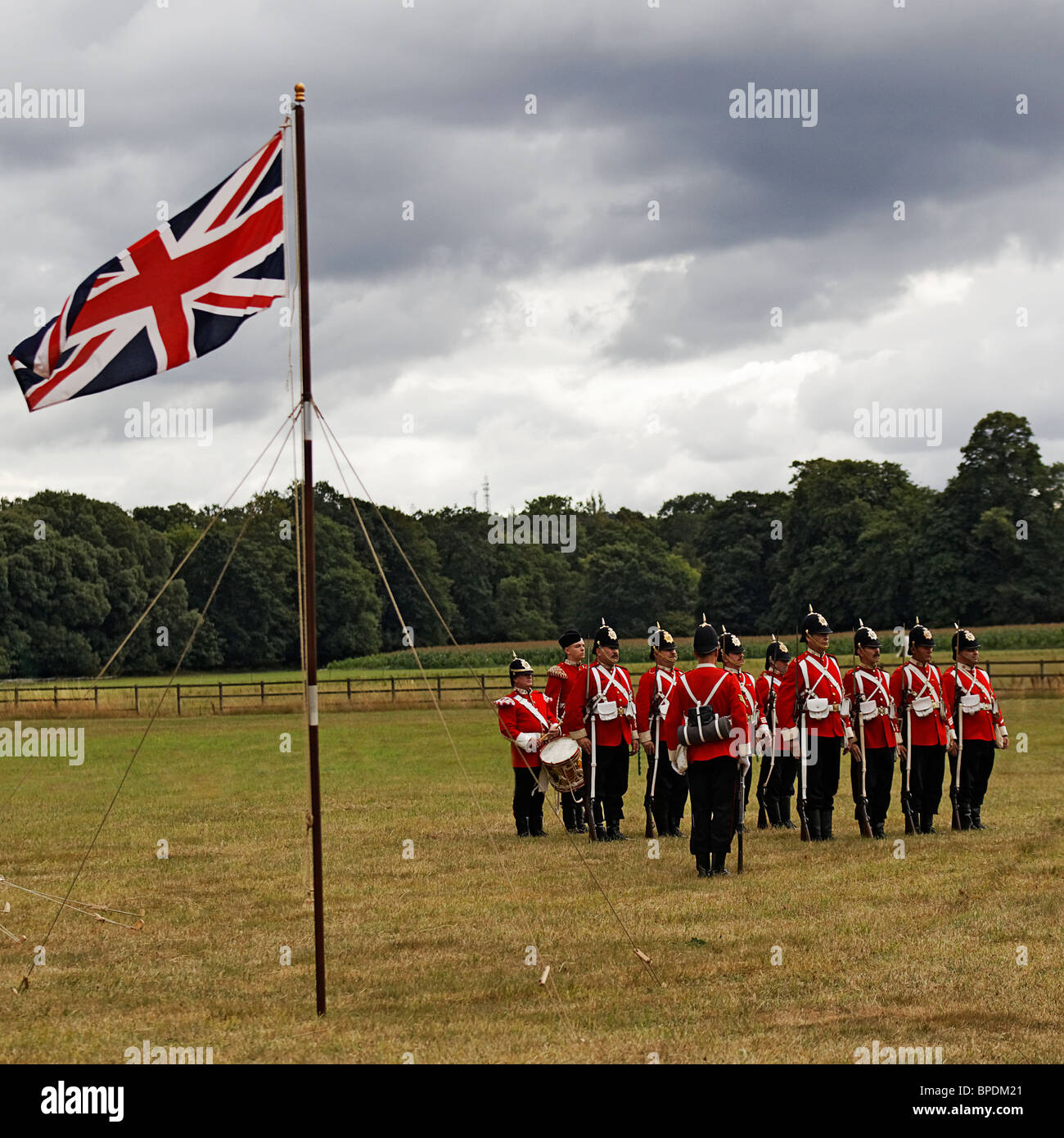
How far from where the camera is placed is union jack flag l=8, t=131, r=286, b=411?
8008 mm

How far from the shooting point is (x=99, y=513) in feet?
294

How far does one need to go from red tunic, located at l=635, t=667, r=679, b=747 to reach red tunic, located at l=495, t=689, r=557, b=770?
3.27 ft

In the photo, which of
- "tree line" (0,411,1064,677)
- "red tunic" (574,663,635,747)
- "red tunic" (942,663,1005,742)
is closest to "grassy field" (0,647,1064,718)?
"tree line" (0,411,1064,677)

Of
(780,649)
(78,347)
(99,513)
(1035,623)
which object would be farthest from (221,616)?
(78,347)

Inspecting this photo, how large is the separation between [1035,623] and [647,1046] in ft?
224

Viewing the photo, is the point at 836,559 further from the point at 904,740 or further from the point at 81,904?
the point at 81,904

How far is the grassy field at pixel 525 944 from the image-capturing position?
7.22 m

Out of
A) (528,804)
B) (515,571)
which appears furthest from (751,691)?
(515,571)

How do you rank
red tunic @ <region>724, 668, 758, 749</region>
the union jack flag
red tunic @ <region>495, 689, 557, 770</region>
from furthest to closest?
red tunic @ <region>495, 689, 557, 770</region>
red tunic @ <region>724, 668, 758, 749</region>
the union jack flag

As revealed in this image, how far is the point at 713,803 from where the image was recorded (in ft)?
39.4

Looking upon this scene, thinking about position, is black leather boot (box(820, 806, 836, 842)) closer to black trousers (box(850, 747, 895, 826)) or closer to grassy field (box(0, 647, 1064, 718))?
black trousers (box(850, 747, 895, 826))

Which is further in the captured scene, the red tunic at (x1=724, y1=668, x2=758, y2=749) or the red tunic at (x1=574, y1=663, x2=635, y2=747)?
the red tunic at (x1=574, y1=663, x2=635, y2=747)

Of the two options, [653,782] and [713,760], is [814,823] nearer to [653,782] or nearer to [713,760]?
[653,782]

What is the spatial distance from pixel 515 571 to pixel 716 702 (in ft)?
295
